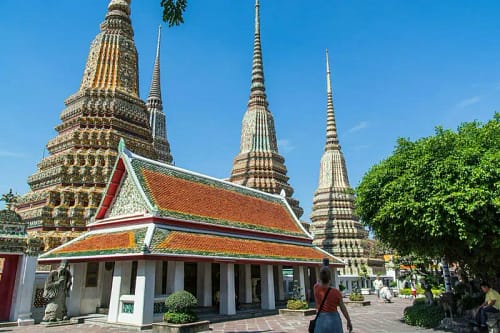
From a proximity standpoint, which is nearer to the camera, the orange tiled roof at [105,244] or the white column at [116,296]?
the white column at [116,296]

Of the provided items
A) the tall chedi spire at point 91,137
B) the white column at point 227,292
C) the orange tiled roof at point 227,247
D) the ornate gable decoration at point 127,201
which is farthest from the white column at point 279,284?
the tall chedi spire at point 91,137

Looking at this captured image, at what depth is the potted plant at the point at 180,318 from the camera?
11.2 meters

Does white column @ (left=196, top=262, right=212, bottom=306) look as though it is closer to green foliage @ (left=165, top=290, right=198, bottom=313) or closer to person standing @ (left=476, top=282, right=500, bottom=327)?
green foliage @ (left=165, top=290, right=198, bottom=313)

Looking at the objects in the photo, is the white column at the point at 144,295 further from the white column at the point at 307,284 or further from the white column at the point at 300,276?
the white column at the point at 307,284

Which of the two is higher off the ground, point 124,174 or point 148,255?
point 124,174

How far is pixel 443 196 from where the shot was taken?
11805 mm

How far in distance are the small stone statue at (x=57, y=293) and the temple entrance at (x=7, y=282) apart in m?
1.25

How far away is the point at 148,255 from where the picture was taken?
12.7m

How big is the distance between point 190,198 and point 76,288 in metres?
6.09

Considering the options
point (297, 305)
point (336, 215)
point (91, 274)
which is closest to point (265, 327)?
point (297, 305)

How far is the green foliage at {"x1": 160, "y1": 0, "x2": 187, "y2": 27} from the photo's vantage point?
241 inches

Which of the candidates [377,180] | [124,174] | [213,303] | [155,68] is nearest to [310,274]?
[213,303]

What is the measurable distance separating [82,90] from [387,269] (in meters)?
38.5

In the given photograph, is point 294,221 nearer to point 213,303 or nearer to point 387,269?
point 213,303
